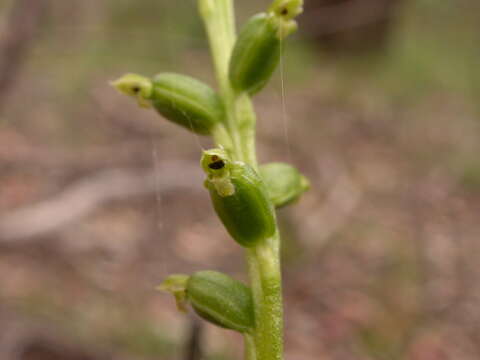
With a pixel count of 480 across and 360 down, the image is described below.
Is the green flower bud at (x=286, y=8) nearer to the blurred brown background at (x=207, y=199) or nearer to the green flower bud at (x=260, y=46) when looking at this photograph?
the green flower bud at (x=260, y=46)

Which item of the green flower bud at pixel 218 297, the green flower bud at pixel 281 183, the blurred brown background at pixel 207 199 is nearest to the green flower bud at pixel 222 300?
the green flower bud at pixel 218 297

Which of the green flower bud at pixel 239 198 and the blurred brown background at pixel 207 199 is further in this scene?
the blurred brown background at pixel 207 199

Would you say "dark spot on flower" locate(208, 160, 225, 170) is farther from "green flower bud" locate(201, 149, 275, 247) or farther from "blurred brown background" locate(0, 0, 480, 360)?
"blurred brown background" locate(0, 0, 480, 360)

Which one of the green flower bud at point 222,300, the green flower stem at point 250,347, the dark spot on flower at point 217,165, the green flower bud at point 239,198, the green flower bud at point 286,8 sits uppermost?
the green flower bud at point 286,8

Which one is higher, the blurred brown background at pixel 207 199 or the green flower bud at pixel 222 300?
the blurred brown background at pixel 207 199

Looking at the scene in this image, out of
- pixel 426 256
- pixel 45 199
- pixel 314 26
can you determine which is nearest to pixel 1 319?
pixel 45 199

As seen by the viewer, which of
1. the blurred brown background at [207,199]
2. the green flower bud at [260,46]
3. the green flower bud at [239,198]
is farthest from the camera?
the blurred brown background at [207,199]

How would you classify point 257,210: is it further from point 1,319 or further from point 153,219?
point 153,219
